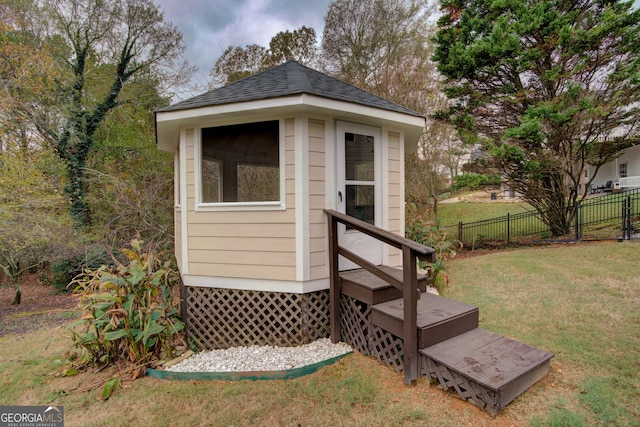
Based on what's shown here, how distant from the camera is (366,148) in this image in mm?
3992

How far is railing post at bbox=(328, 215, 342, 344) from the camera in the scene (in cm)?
349

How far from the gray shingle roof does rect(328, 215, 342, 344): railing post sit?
141 centimetres

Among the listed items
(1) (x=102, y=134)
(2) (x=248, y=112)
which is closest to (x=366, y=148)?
(2) (x=248, y=112)

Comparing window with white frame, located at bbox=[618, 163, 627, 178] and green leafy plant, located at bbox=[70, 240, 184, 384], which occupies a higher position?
window with white frame, located at bbox=[618, 163, 627, 178]

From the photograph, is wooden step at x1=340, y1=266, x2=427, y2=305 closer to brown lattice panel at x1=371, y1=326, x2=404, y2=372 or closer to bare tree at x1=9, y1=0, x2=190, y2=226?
brown lattice panel at x1=371, y1=326, x2=404, y2=372

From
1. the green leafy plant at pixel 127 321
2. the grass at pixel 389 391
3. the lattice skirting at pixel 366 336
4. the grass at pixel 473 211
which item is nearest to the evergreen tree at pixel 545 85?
the grass at pixel 473 211

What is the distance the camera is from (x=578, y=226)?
8.80 metres

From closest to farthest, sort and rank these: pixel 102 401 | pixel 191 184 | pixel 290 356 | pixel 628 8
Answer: pixel 102 401, pixel 290 356, pixel 191 184, pixel 628 8

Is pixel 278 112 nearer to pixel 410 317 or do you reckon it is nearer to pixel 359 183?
pixel 359 183

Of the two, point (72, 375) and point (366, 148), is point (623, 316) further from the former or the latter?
point (72, 375)

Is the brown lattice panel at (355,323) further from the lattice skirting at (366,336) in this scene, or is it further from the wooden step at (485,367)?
the wooden step at (485,367)

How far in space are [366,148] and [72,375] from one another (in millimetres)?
4337

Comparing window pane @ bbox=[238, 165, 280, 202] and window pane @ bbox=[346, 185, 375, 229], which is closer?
window pane @ bbox=[238, 165, 280, 202]

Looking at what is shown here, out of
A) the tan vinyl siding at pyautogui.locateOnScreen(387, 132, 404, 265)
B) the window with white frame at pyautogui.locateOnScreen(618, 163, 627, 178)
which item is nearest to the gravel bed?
the tan vinyl siding at pyautogui.locateOnScreen(387, 132, 404, 265)
